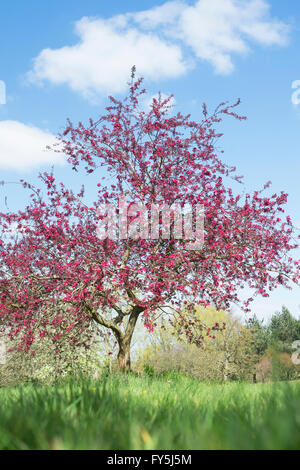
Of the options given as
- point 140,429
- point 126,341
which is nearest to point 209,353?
point 126,341

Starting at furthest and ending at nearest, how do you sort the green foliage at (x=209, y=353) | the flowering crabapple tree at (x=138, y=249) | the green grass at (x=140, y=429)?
the green foliage at (x=209, y=353), the flowering crabapple tree at (x=138, y=249), the green grass at (x=140, y=429)

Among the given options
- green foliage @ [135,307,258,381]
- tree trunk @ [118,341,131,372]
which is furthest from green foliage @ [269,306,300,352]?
tree trunk @ [118,341,131,372]

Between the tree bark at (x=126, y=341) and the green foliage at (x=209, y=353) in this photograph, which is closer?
the tree bark at (x=126, y=341)

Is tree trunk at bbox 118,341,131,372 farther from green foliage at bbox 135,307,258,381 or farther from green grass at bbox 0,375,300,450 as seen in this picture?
green foliage at bbox 135,307,258,381

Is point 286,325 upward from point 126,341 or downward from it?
downward

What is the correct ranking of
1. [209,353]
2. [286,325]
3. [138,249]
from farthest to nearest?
[286,325]
[209,353]
[138,249]

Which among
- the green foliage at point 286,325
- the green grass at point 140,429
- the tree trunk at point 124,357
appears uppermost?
the green grass at point 140,429

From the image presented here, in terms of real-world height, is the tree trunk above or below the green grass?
below

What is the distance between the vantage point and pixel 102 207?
11.5 m

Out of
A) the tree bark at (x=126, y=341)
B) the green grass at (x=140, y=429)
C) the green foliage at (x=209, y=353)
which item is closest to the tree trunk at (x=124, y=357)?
the tree bark at (x=126, y=341)

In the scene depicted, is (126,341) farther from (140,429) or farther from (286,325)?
(286,325)

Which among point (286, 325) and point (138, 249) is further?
point (286, 325)

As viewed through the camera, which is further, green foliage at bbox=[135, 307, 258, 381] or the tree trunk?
green foliage at bbox=[135, 307, 258, 381]

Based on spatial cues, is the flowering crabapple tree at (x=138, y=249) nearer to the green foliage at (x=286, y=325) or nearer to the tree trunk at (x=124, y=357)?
the tree trunk at (x=124, y=357)
